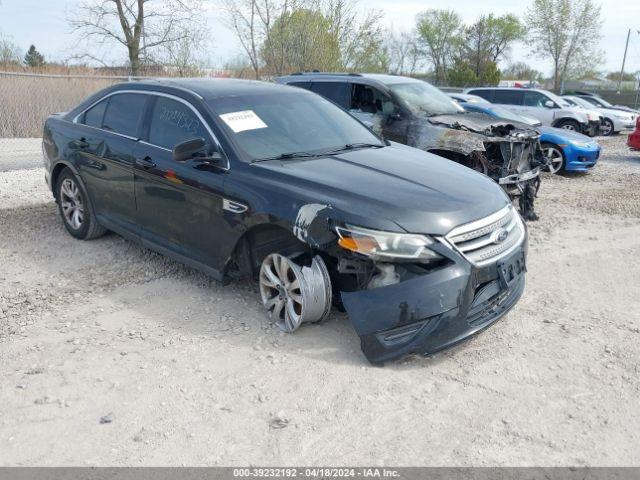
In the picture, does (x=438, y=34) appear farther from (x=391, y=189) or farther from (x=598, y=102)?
(x=391, y=189)

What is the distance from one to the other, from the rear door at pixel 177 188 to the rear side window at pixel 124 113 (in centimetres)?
19

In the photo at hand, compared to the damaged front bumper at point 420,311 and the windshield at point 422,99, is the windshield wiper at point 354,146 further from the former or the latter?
the windshield at point 422,99

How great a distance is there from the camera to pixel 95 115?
18.3ft

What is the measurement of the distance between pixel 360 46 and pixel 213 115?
62.8 feet

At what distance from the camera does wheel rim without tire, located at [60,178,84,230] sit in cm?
582

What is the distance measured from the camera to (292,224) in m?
3.75

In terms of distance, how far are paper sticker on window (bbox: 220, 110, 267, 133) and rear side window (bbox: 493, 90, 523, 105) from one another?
14.3 meters

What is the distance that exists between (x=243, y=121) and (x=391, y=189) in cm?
138

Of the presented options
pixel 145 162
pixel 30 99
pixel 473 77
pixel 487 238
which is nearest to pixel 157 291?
pixel 145 162

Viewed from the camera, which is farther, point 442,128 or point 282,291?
point 442,128

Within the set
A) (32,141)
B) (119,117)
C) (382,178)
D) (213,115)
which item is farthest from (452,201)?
(32,141)

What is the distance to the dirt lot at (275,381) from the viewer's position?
9.33 ft

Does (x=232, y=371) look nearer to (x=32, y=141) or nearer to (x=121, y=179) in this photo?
(x=121, y=179)

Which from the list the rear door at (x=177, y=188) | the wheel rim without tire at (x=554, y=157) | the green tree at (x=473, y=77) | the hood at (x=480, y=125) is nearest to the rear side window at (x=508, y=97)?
the wheel rim without tire at (x=554, y=157)
